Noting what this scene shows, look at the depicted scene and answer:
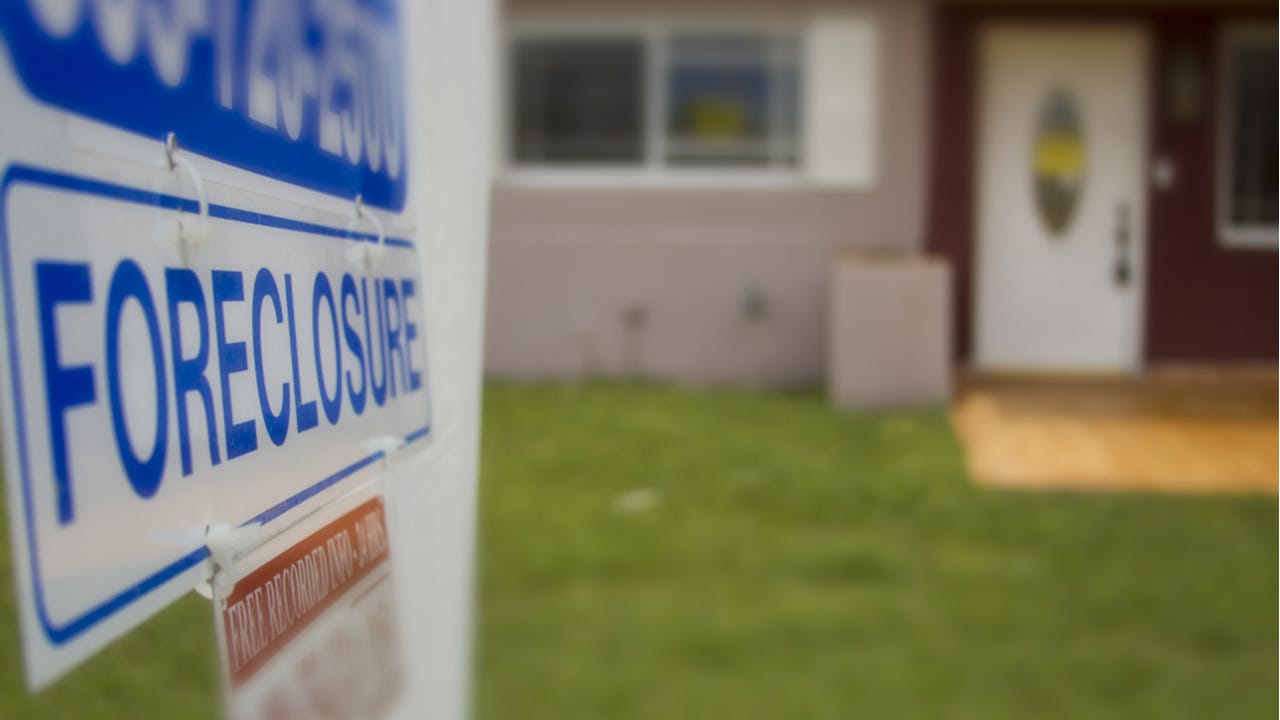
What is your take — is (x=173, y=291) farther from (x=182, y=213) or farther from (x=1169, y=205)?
(x=1169, y=205)

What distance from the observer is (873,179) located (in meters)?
9.97

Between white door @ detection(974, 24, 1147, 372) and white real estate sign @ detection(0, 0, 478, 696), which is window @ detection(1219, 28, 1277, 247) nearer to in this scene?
white door @ detection(974, 24, 1147, 372)

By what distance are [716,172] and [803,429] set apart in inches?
106

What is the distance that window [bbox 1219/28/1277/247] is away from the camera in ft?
32.9

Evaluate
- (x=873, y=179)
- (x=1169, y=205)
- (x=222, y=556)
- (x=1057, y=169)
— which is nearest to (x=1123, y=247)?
(x=1169, y=205)

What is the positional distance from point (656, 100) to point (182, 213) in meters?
9.26

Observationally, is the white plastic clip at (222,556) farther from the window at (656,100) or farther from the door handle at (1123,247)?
the door handle at (1123,247)

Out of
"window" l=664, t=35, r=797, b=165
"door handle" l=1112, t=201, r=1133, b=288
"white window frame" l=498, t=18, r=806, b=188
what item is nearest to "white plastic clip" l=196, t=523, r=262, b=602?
"white window frame" l=498, t=18, r=806, b=188

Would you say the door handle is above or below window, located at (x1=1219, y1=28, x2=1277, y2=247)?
below

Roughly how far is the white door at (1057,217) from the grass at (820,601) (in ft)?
10.4

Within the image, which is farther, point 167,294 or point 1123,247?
point 1123,247

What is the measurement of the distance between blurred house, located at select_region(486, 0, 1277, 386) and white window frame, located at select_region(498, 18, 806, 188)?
0.02 m

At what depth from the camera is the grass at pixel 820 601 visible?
169 inches

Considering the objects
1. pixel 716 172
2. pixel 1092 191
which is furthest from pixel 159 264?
pixel 1092 191
